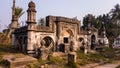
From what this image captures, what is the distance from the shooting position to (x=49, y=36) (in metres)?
17.5

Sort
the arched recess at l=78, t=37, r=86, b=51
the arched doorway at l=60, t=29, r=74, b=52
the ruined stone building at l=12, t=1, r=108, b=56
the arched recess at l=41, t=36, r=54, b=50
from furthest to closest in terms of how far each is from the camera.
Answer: the arched recess at l=78, t=37, r=86, b=51
the arched doorway at l=60, t=29, r=74, b=52
the arched recess at l=41, t=36, r=54, b=50
the ruined stone building at l=12, t=1, r=108, b=56

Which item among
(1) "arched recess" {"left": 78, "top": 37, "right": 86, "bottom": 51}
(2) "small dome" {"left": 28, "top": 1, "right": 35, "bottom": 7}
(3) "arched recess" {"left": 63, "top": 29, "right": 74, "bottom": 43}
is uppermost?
(2) "small dome" {"left": 28, "top": 1, "right": 35, "bottom": 7}

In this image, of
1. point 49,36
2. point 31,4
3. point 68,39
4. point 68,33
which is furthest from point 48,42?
point 31,4

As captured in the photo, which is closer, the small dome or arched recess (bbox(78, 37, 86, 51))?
the small dome

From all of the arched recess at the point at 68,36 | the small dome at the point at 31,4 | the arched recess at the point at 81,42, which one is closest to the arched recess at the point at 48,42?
the arched recess at the point at 68,36

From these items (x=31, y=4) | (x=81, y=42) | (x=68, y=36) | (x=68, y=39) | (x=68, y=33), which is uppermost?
(x=31, y=4)

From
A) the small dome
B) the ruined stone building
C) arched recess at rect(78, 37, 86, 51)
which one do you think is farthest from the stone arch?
the small dome

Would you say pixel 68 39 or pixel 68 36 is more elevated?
pixel 68 36

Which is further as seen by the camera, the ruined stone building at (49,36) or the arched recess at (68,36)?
the arched recess at (68,36)

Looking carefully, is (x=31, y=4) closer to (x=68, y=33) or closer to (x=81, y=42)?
(x=68, y=33)

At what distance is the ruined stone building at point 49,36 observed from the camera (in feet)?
51.2

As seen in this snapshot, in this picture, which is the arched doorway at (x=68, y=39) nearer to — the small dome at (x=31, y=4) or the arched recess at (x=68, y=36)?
the arched recess at (x=68, y=36)

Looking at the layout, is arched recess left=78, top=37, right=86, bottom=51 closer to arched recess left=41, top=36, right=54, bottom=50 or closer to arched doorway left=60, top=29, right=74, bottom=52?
arched doorway left=60, top=29, right=74, bottom=52

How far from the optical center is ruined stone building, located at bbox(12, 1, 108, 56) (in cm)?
1560
